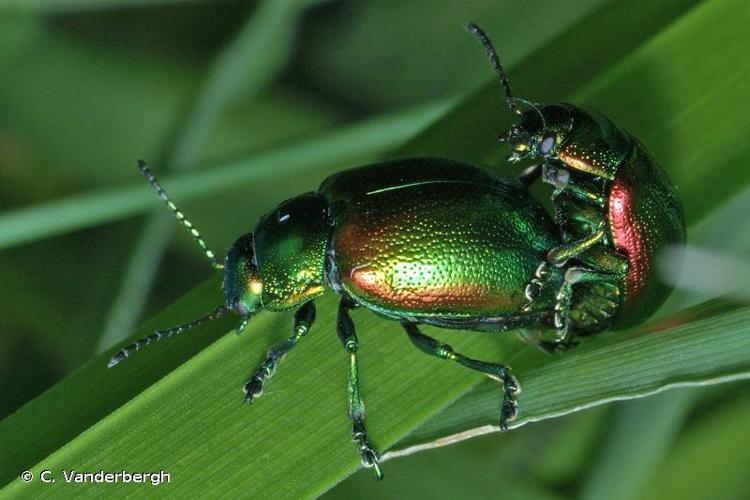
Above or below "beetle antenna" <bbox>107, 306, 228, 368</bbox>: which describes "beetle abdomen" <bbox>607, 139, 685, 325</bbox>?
below

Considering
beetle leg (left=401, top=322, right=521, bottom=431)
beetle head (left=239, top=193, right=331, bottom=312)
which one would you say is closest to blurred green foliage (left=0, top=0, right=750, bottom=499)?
beetle head (left=239, top=193, right=331, bottom=312)

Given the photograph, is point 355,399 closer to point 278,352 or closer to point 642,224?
point 278,352

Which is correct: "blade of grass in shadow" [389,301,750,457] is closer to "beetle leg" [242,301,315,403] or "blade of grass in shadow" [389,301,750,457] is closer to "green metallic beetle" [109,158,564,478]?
"green metallic beetle" [109,158,564,478]

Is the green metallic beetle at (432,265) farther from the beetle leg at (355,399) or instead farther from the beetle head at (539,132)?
the beetle head at (539,132)

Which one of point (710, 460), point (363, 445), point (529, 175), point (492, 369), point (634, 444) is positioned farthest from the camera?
point (710, 460)

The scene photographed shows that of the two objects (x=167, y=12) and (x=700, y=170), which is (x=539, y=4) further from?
(x=167, y=12)

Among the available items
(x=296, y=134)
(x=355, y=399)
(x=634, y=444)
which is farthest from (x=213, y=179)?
(x=634, y=444)
